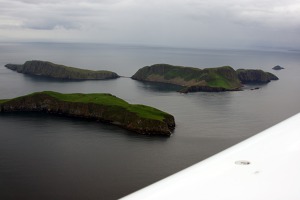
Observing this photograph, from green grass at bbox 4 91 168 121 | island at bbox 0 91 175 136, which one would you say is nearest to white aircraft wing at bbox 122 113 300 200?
island at bbox 0 91 175 136

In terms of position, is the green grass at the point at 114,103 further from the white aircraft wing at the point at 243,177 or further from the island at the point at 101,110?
the white aircraft wing at the point at 243,177

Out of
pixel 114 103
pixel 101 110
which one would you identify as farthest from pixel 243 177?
pixel 114 103

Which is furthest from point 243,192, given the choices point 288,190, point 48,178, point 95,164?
point 95,164

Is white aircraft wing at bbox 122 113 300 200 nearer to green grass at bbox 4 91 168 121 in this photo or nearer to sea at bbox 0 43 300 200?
sea at bbox 0 43 300 200

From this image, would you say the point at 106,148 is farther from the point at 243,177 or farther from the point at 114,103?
the point at 243,177

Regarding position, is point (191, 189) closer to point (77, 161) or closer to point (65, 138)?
point (77, 161)

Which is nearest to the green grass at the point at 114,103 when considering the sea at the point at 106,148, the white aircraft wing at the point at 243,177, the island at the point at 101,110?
the island at the point at 101,110
